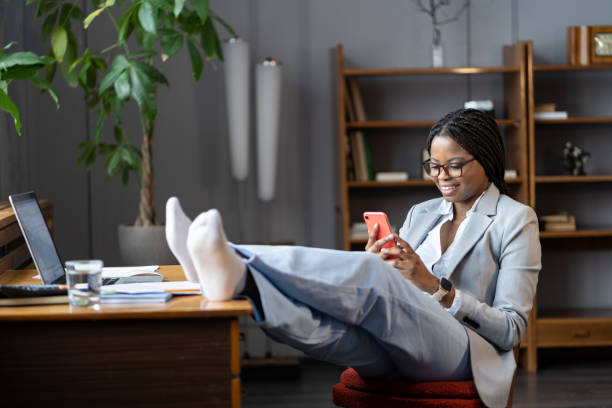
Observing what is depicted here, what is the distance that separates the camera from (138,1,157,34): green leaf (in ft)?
9.03

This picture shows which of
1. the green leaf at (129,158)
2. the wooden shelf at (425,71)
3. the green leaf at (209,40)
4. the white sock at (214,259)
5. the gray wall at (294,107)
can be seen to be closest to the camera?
the white sock at (214,259)

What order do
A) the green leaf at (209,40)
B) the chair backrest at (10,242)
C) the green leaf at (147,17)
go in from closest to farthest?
the chair backrest at (10,242) < the green leaf at (147,17) < the green leaf at (209,40)

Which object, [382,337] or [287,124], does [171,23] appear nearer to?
[287,124]

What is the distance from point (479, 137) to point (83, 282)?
44.4 inches

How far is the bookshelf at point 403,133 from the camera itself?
12.9 ft

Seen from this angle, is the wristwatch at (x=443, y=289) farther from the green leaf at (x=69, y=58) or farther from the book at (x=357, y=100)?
the book at (x=357, y=100)

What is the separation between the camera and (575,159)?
412 centimetres

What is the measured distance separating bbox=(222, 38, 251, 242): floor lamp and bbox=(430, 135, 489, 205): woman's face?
1.87 m

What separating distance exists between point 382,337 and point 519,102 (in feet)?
8.81

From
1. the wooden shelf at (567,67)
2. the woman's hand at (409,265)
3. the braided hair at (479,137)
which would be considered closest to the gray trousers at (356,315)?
the woman's hand at (409,265)

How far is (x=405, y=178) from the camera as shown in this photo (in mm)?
4012

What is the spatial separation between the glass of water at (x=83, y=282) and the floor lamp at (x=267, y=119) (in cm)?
235

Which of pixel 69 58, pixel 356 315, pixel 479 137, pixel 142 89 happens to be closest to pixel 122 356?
pixel 356 315

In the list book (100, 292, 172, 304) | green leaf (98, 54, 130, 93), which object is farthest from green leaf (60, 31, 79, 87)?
book (100, 292, 172, 304)
